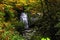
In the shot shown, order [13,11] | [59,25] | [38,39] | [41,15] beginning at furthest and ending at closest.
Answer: [13,11], [41,15], [38,39], [59,25]

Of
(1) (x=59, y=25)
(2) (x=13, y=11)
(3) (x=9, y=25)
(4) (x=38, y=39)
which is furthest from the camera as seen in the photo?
(2) (x=13, y=11)

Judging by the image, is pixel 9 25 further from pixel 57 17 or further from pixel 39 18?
pixel 57 17

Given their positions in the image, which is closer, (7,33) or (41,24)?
(7,33)

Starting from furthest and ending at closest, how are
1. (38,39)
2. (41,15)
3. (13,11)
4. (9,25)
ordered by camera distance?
(13,11) < (9,25) < (41,15) < (38,39)

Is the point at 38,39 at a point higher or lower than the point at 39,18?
lower

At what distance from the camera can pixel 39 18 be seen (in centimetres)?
1453

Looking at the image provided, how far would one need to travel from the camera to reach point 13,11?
18.3m

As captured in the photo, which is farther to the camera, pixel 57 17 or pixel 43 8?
pixel 43 8

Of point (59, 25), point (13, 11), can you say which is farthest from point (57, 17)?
point (13, 11)

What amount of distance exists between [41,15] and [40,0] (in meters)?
1.34

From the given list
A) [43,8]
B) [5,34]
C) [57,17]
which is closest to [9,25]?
[5,34]

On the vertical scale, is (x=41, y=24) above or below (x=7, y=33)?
above

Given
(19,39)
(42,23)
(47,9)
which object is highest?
(47,9)

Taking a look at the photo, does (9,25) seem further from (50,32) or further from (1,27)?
(50,32)
